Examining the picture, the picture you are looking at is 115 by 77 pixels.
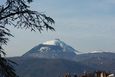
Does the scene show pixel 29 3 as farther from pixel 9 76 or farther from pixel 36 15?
pixel 9 76

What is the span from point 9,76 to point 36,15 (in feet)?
7.94

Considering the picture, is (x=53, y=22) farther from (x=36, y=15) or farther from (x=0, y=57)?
(x=0, y=57)

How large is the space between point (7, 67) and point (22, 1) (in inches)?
96.1

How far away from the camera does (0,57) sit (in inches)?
660

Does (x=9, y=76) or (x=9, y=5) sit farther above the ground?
(x=9, y=5)

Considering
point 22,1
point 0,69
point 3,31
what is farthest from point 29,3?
point 0,69

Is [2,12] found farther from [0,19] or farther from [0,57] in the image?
[0,57]

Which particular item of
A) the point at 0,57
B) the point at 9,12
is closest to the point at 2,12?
the point at 9,12

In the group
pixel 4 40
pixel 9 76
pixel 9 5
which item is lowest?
pixel 9 76

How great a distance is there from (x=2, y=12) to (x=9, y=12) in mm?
259

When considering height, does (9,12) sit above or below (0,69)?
above

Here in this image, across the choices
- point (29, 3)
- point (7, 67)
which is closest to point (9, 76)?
point (7, 67)

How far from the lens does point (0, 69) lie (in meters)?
16.9

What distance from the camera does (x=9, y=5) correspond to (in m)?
17.1
